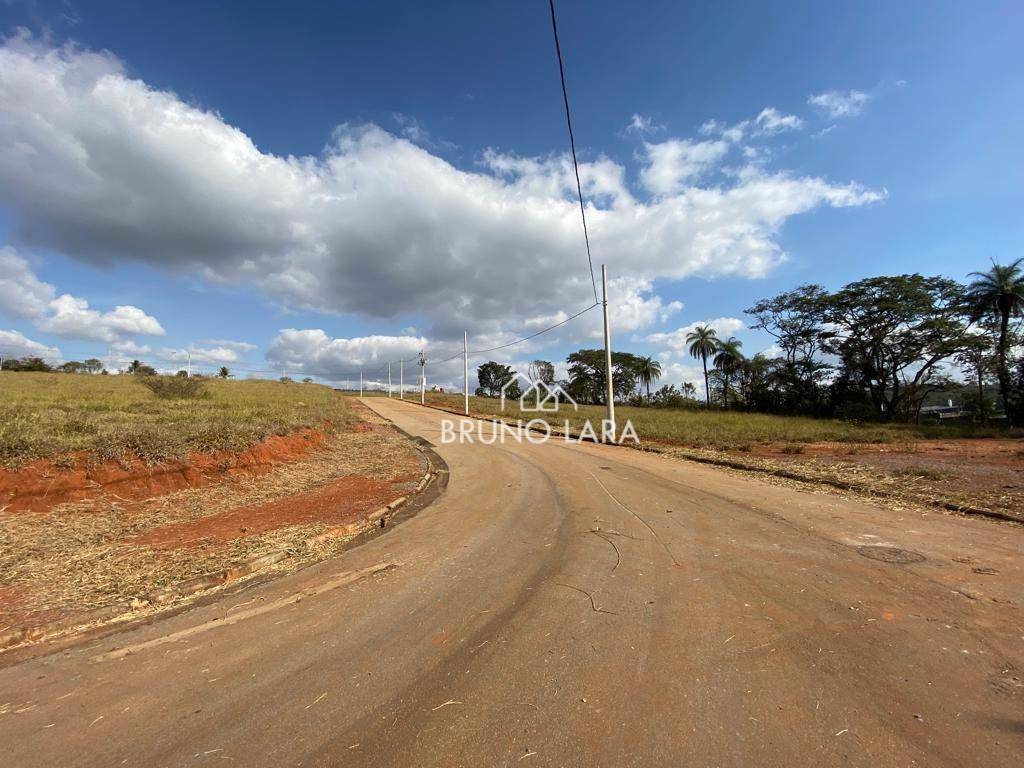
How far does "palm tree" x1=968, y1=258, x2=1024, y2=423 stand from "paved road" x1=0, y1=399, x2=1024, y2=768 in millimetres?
36819

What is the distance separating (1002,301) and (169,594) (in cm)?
4694

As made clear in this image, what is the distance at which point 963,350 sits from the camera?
32.6 meters

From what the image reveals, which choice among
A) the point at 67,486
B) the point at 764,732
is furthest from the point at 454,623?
the point at 67,486

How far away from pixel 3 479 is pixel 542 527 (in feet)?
24.3

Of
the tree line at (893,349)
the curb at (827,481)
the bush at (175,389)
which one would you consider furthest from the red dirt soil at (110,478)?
the tree line at (893,349)

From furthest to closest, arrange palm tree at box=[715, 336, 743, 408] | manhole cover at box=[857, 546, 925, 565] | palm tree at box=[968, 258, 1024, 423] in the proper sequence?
palm tree at box=[715, 336, 743, 408], palm tree at box=[968, 258, 1024, 423], manhole cover at box=[857, 546, 925, 565]

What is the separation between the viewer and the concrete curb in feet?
11.6

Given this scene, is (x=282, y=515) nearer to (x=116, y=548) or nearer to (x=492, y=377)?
(x=116, y=548)

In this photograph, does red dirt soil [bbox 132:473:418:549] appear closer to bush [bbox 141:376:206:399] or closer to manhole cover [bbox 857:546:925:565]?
manhole cover [bbox 857:546:925:565]

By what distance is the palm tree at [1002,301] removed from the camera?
100 feet

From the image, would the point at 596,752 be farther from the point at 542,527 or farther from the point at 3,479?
the point at 3,479

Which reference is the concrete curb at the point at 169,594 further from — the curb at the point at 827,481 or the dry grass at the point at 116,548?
the curb at the point at 827,481

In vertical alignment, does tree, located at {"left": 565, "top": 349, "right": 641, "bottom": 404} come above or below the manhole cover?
above

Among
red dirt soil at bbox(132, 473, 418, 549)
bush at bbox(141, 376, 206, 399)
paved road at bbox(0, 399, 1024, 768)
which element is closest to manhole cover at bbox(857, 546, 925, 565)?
paved road at bbox(0, 399, 1024, 768)
